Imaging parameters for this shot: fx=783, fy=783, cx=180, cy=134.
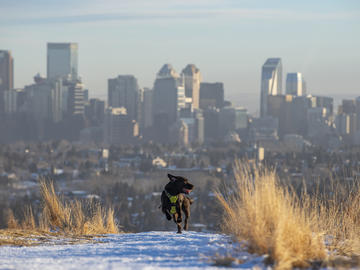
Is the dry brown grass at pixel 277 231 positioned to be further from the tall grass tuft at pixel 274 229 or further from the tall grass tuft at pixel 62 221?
the tall grass tuft at pixel 62 221

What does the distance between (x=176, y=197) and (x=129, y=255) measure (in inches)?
98.3

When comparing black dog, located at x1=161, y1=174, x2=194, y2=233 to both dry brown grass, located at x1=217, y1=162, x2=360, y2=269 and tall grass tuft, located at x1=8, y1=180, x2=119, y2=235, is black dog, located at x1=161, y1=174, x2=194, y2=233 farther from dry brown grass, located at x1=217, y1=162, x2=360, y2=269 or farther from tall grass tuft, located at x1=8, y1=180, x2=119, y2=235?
tall grass tuft, located at x1=8, y1=180, x2=119, y2=235

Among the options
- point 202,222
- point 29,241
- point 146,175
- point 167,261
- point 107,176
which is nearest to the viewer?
point 167,261

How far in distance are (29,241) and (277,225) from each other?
4032mm

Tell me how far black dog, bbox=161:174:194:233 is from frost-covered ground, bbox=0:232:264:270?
74 cm

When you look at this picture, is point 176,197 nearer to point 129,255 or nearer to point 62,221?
point 129,255

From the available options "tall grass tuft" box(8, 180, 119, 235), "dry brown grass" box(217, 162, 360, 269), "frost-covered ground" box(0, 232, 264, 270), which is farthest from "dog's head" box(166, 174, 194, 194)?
"tall grass tuft" box(8, 180, 119, 235)

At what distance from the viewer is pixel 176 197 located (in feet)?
38.7

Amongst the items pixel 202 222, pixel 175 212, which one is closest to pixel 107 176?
pixel 202 222

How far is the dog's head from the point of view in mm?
11633

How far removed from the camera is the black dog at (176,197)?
38.3 feet

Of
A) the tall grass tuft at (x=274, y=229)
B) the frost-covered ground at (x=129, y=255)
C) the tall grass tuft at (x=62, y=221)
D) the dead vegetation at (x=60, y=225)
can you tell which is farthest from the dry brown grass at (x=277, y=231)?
the tall grass tuft at (x=62, y=221)

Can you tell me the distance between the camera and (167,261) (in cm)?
889

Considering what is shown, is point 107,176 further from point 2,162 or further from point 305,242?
point 305,242
